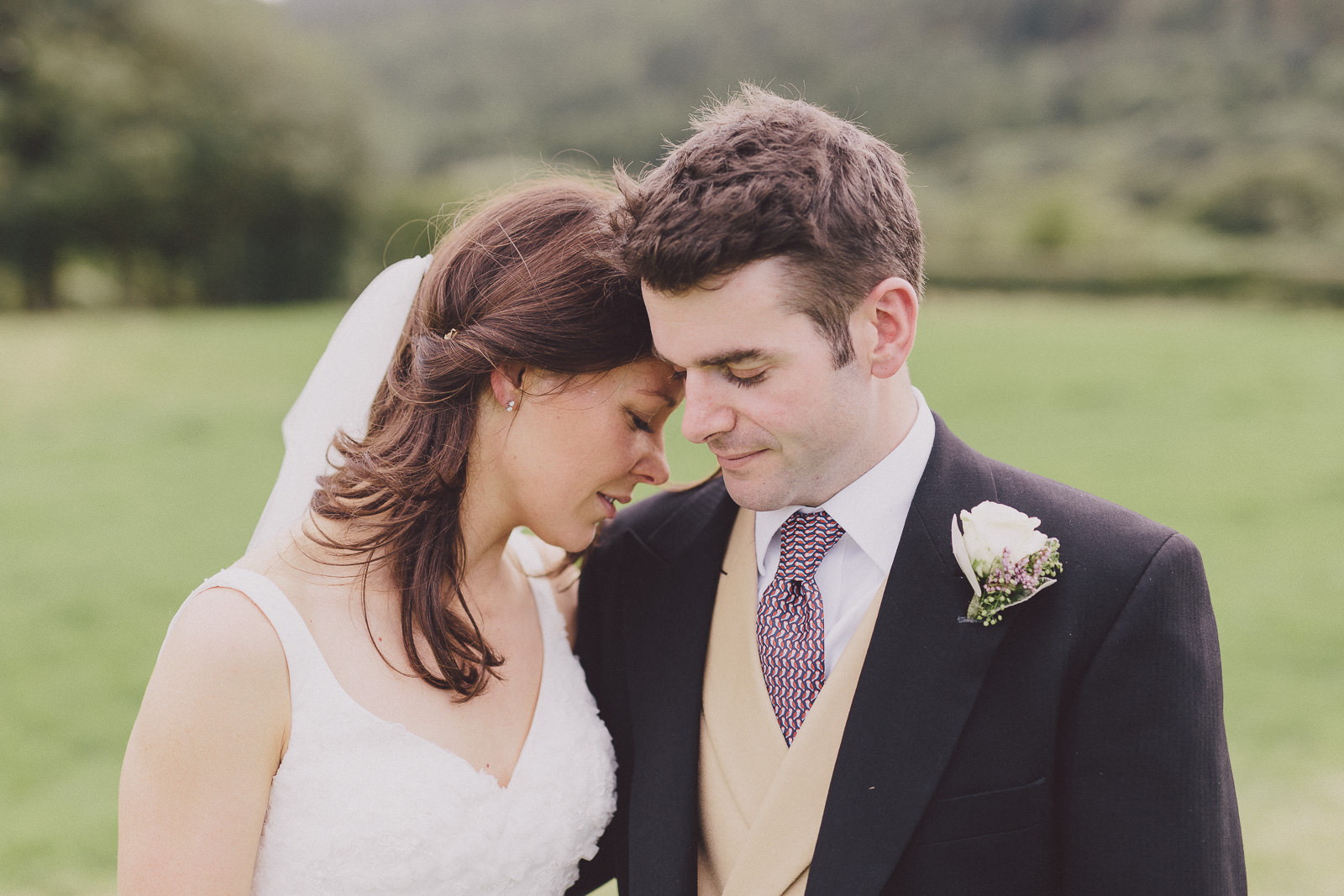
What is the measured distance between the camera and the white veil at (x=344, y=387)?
9.41 ft

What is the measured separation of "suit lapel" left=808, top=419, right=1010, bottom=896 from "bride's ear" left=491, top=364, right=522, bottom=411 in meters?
1.02

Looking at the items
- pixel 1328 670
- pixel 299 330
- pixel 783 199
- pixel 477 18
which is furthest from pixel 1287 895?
pixel 477 18

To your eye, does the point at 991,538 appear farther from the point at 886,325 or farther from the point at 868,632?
the point at 886,325

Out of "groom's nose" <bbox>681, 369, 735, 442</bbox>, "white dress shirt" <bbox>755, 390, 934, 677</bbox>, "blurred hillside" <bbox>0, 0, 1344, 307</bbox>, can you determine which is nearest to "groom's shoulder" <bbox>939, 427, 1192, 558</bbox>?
"white dress shirt" <bbox>755, 390, 934, 677</bbox>

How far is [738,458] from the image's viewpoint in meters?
2.31

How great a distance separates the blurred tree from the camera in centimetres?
3444

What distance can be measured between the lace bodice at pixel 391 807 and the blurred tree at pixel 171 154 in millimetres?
37774

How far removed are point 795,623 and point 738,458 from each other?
1.33 feet

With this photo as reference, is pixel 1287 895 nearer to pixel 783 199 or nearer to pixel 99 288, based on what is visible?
pixel 783 199

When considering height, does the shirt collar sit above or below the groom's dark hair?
below

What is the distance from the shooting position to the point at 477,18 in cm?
10906

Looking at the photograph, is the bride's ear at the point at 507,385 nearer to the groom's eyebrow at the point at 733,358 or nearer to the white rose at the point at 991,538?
the groom's eyebrow at the point at 733,358

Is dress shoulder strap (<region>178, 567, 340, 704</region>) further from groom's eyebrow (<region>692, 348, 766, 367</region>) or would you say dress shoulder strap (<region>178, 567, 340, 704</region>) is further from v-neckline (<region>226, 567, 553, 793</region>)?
groom's eyebrow (<region>692, 348, 766, 367</region>)

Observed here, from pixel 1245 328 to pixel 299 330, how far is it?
27.4 m
